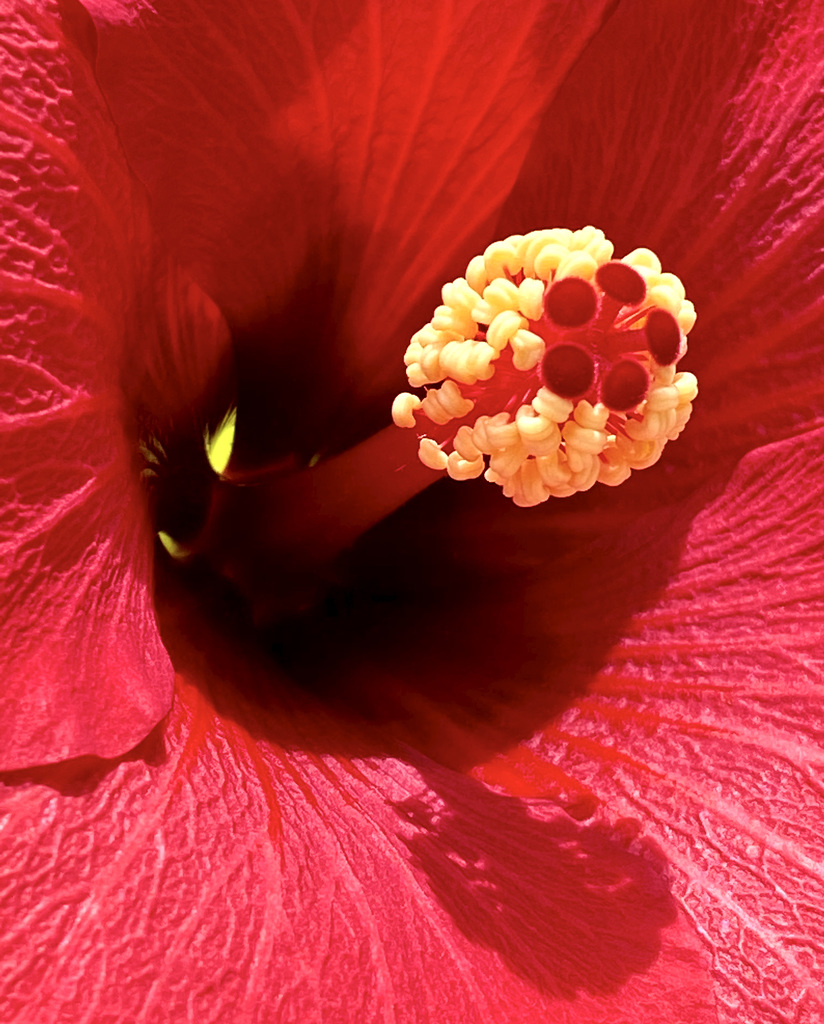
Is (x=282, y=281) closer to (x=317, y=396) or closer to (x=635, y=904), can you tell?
(x=317, y=396)

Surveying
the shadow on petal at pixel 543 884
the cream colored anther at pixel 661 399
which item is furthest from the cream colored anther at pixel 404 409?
the shadow on petal at pixel 543 884

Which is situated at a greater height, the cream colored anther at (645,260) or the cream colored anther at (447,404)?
the cream colored anther at (645,260)

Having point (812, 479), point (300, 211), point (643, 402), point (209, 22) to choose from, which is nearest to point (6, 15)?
point (209, 22)

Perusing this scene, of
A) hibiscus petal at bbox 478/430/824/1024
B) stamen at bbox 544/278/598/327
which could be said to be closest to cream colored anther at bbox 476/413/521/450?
stamen at bbox 544/278/598/327

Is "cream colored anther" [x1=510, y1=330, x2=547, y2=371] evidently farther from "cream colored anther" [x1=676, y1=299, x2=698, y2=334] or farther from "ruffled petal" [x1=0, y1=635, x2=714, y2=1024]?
"ruffled petal" [x1=0, y1=635, x2=714, y2=1024]

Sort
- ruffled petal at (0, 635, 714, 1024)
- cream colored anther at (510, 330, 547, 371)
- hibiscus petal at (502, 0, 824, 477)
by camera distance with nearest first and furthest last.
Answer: ruffled petal at (0, 635, 714, 1024), cream colored anther at (510, 330, 547, 371), hibiscus petal at (502, 0, 824, 477)

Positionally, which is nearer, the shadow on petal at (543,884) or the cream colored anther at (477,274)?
the shadow on petal at (543,884)

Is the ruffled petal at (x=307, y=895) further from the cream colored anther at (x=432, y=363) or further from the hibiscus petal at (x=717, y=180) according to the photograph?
the hibiscus petal at (x=717, y=180)
